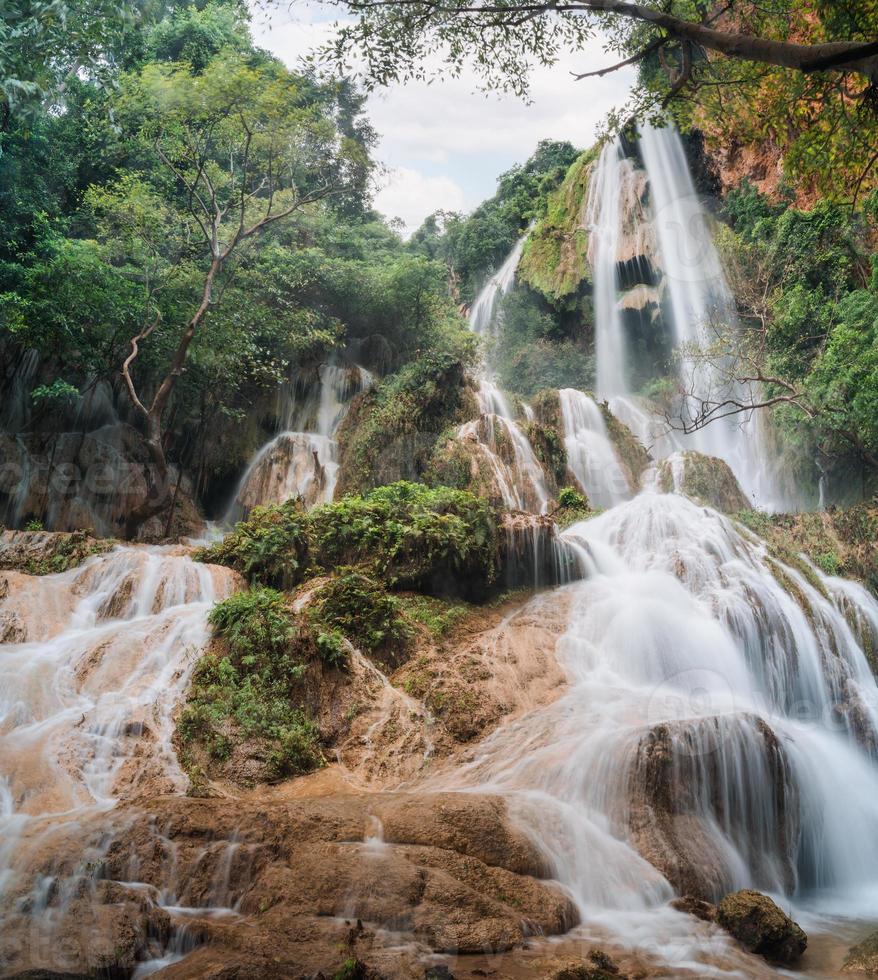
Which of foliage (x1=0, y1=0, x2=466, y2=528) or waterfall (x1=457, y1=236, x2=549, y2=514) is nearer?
foliage (x1=0, y1=0, x2=466, y2=528)

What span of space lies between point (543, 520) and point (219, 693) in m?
5.84

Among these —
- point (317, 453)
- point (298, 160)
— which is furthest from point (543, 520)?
point (298, 160)

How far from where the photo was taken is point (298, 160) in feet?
Result: 47.1

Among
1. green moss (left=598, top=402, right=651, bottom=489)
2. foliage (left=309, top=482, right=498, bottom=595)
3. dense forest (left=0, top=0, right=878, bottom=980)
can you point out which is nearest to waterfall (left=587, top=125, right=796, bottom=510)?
dense forest (left=0, top=0, right=878, bottom=980)

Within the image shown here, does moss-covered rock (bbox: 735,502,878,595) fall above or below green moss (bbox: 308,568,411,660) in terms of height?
above

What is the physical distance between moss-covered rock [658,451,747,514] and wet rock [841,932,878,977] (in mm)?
11111

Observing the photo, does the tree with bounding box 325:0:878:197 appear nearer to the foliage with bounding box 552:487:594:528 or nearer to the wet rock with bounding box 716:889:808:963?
the wet rock with bounding box 716:889:808:963

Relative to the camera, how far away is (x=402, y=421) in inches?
618

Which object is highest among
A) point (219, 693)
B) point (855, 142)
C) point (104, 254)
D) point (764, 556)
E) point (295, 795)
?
point (104, 254)

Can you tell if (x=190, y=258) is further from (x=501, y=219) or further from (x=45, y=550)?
(x=501, y=219)

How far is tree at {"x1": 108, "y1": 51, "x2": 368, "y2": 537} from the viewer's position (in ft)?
40.4

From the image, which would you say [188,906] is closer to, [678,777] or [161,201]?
[678,777]

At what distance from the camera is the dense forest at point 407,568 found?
13.3 feet

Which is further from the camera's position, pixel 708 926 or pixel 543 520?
pixel 543 520
